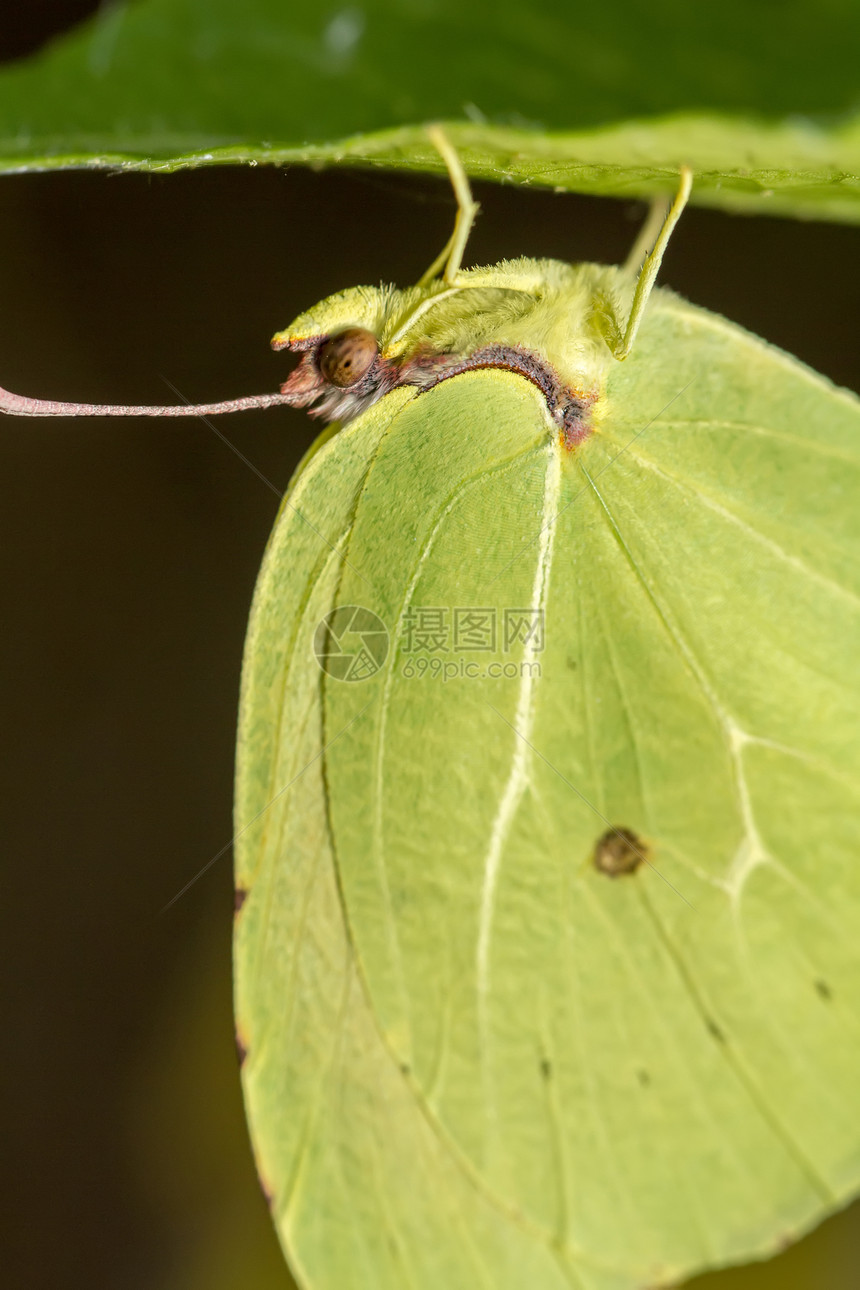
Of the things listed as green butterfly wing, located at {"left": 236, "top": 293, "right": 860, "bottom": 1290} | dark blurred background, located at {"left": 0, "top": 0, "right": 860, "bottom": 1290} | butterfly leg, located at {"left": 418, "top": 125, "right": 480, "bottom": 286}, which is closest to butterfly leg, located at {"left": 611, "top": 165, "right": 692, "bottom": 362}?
green butterfly wing, located at {"left": 236, "top": 293, "right": 860, "bottom": 1290}

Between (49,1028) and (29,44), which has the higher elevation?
(29,44)

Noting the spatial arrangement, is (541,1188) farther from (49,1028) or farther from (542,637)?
(49,1028)

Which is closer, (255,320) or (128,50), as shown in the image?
(128,50)

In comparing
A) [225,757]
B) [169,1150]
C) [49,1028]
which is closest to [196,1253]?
[169,1150]

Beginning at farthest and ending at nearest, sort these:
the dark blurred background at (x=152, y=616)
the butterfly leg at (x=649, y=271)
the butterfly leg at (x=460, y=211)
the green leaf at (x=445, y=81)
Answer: the dark blurred background at (x=152, y=616)
the butterfly leg at (x=649, y=271)
the butterfly leg at (x=460, y=211)
the green leaf at (x=445, y=81)

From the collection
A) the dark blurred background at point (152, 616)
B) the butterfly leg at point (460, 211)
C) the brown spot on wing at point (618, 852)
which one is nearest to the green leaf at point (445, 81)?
the butterfly leg at point (460, 211)

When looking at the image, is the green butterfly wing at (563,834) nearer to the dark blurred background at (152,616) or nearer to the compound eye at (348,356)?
the compound eye at (348,356)
